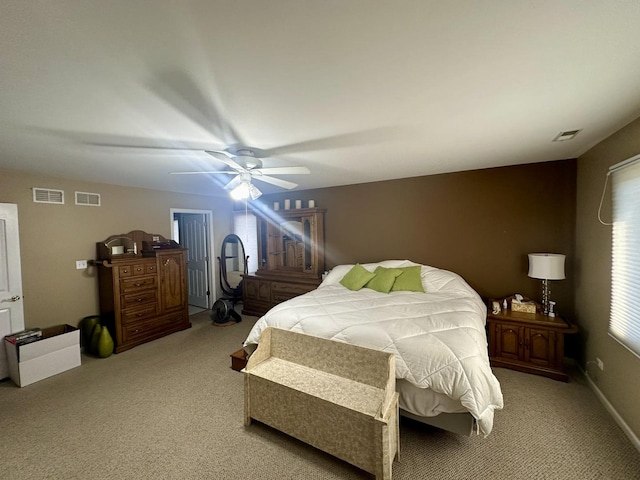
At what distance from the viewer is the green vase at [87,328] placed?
3.36 metres

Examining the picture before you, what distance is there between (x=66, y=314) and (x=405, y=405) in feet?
13.8

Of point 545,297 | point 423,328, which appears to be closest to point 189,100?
point 423,328

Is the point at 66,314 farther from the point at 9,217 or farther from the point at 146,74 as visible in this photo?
the point at 146,74

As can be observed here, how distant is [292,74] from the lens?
124 centimetres

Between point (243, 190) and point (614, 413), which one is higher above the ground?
point (243, 190)

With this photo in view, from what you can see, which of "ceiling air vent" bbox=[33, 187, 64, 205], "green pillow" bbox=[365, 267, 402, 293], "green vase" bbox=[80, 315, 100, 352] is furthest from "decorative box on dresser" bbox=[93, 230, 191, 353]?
"green pillow" bbox=[365, 267, 402, 293]

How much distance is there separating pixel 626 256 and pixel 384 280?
207 cm

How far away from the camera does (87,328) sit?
3395 millimetres

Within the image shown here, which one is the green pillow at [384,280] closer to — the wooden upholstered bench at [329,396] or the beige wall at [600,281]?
the wooden upholstered bench at [329,396]

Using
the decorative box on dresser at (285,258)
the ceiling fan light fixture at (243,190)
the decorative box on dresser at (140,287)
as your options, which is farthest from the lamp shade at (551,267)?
the decorative box on dresser at (140,287)

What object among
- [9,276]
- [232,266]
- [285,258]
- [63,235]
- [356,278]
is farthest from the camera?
[232,266]

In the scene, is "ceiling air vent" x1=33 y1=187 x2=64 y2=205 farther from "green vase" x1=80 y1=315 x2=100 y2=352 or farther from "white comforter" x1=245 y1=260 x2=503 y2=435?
"white comforter" x1=245 y1=260 x2=503 y2=435

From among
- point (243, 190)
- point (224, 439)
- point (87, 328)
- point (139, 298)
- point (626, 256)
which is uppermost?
point (243, 190)

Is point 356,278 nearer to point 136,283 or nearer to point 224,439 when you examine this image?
point 224,439
